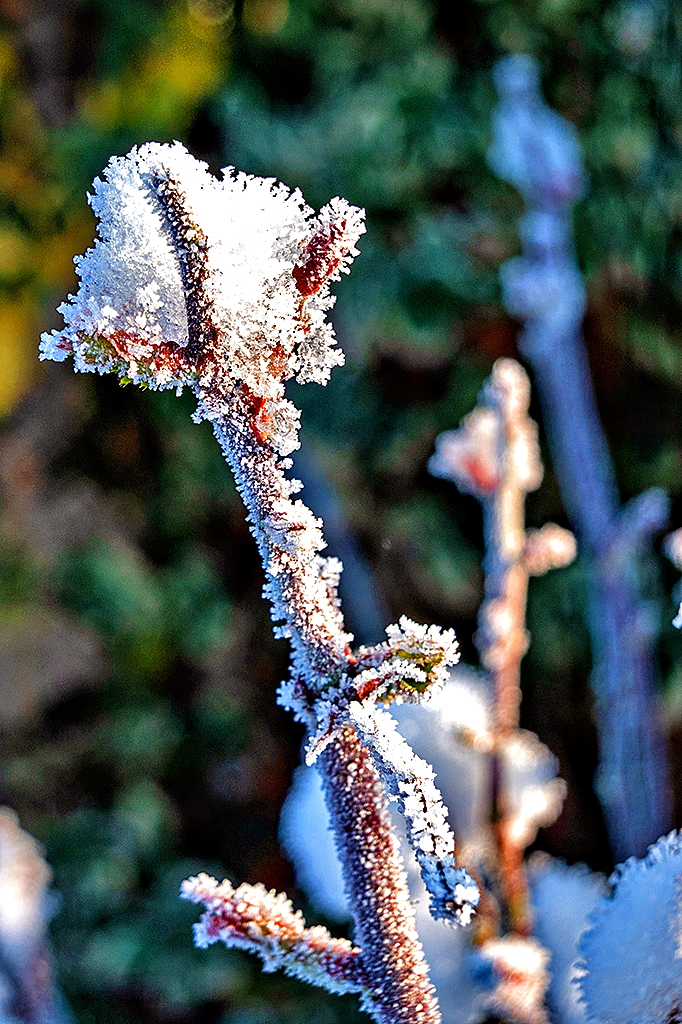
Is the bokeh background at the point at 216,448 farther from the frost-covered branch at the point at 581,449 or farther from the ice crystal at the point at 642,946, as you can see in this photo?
the ice crystal at the point at 642,946

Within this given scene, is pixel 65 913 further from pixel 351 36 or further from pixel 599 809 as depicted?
pixel 351 36

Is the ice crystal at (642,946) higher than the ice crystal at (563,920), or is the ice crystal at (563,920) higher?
the ice crystal at (563,920)

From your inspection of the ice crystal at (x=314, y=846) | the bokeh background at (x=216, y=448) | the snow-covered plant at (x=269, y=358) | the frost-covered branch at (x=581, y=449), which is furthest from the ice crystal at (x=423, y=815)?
the bokeh background at (x=216, y=448)

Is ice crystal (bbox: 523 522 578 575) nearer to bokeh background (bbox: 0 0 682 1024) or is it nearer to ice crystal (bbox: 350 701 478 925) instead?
ice crystal (bbox: 350 701 478 925)

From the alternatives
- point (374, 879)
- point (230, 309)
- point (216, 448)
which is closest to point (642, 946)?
point (374, 879)

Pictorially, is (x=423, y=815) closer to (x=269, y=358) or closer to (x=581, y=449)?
(x=269, y=358)
